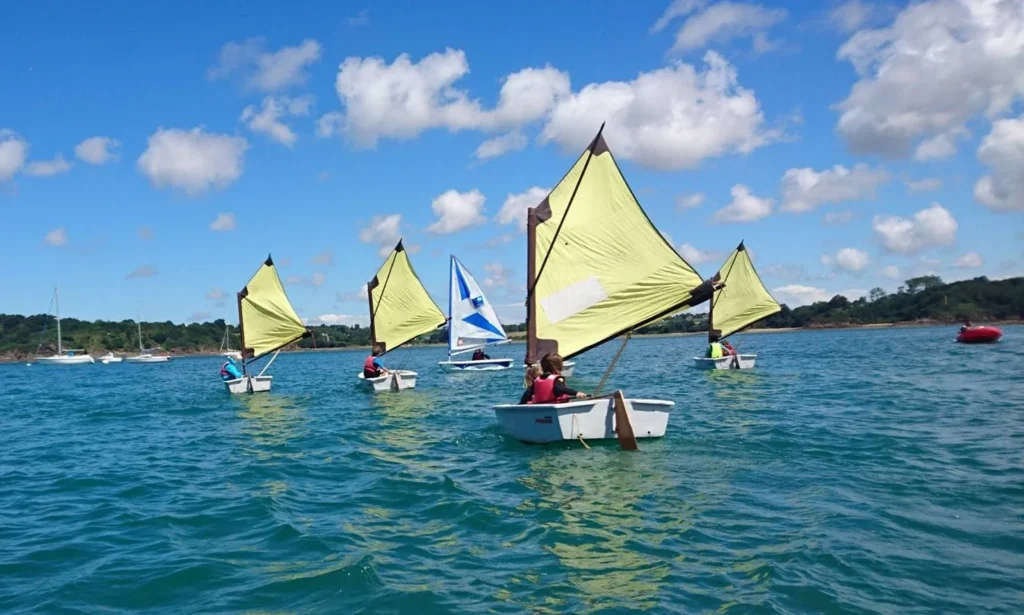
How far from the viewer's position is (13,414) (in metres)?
31.9

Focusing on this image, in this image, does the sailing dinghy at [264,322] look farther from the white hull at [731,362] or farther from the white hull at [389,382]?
the white hull at [731,362]

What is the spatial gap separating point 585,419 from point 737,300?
32.1 m

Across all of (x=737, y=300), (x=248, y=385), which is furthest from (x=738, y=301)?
(x=248, y=385)

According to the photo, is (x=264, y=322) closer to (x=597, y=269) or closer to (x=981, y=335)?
(x=597, y=269)

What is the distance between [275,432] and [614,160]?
13120 mm

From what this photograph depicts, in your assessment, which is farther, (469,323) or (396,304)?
(469,323)

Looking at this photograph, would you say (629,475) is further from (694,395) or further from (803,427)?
(694,395)

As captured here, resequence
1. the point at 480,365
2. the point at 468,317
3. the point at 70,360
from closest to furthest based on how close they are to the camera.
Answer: the point at 480,365
the point at 468,317
the point at 70,360

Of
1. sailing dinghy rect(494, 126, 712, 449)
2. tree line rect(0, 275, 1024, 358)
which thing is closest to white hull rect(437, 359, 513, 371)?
sailing dinghy rect(494, 126, 712, 449)

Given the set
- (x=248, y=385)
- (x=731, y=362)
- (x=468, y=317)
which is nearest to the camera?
(x=248, y=385)

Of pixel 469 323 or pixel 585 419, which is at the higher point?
pixel 469 323

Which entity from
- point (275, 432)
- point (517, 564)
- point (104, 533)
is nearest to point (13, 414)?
point (275, 432)

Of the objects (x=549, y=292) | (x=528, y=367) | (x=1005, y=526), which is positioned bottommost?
(x=1005, y=526)

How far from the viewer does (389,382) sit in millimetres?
34875
